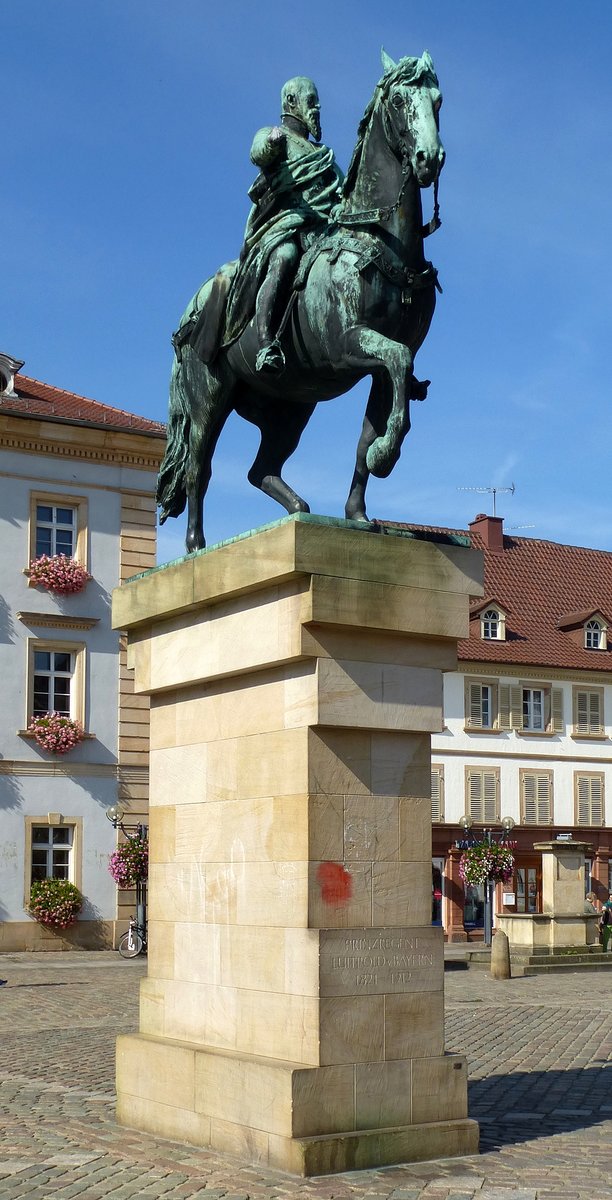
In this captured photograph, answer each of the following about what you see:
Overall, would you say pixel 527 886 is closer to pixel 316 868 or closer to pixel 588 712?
pixel 588 712

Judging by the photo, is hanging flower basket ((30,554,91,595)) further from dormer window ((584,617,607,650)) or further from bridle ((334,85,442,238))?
dormer window ((584,617,607,650))

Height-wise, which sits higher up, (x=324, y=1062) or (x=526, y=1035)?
(x=324, y=1062)

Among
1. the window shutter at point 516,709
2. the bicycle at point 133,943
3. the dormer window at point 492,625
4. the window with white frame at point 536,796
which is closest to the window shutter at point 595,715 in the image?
the window with white frame at point 536,796

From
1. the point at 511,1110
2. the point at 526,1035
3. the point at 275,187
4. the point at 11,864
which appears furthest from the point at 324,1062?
the point at 11,864

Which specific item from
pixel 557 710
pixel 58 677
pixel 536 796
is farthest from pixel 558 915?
pixel 557 710

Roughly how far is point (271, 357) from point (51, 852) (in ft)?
76.5

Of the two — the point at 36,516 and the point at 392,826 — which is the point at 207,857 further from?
the point at 36,516

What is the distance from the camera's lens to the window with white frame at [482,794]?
45781mm

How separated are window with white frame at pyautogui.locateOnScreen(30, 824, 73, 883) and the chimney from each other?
2589cm

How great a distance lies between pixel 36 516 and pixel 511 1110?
2300 cm

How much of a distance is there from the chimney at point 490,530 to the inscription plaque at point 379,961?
45.4 m

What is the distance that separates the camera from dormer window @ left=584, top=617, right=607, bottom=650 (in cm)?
5078

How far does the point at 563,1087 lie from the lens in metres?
11.2

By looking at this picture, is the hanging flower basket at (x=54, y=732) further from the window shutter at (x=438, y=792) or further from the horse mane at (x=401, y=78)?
the horse mane at (x=401, y=78)
